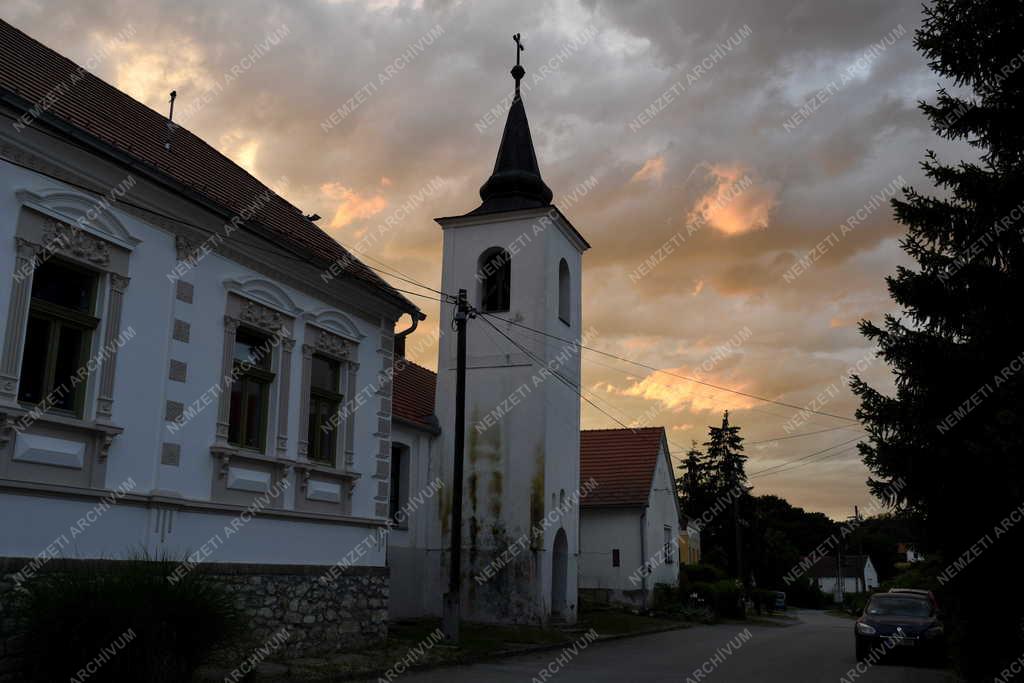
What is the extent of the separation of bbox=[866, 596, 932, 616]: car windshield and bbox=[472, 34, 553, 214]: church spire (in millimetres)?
14665

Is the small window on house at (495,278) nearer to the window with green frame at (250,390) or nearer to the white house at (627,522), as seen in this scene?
the window with green frame at (250,390)

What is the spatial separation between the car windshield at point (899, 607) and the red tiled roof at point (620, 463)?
1675 cm

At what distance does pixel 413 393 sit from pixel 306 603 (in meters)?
13.4

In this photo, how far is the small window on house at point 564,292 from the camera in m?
29.3

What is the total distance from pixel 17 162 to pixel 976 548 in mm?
13651

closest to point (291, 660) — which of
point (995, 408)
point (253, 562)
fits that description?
point (253, 562)

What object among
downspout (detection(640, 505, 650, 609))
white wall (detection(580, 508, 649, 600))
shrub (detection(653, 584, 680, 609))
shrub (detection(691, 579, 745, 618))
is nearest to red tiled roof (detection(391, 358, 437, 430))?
white wall (detection(580, 508, 649, 600))

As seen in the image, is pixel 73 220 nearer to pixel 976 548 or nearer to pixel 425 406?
pixel 976 548

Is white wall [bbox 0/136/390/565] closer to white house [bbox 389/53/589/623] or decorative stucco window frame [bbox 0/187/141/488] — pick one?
decorative stucco window frame [bbox 0/187/141/488]

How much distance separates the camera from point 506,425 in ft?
88.3

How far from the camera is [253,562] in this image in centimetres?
1474

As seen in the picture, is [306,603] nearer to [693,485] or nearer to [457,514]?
[457,514]

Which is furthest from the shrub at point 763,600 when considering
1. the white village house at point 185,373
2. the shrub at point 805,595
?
the white village house at point 185,373

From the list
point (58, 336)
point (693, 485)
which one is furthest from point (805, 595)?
point (58, 336)
